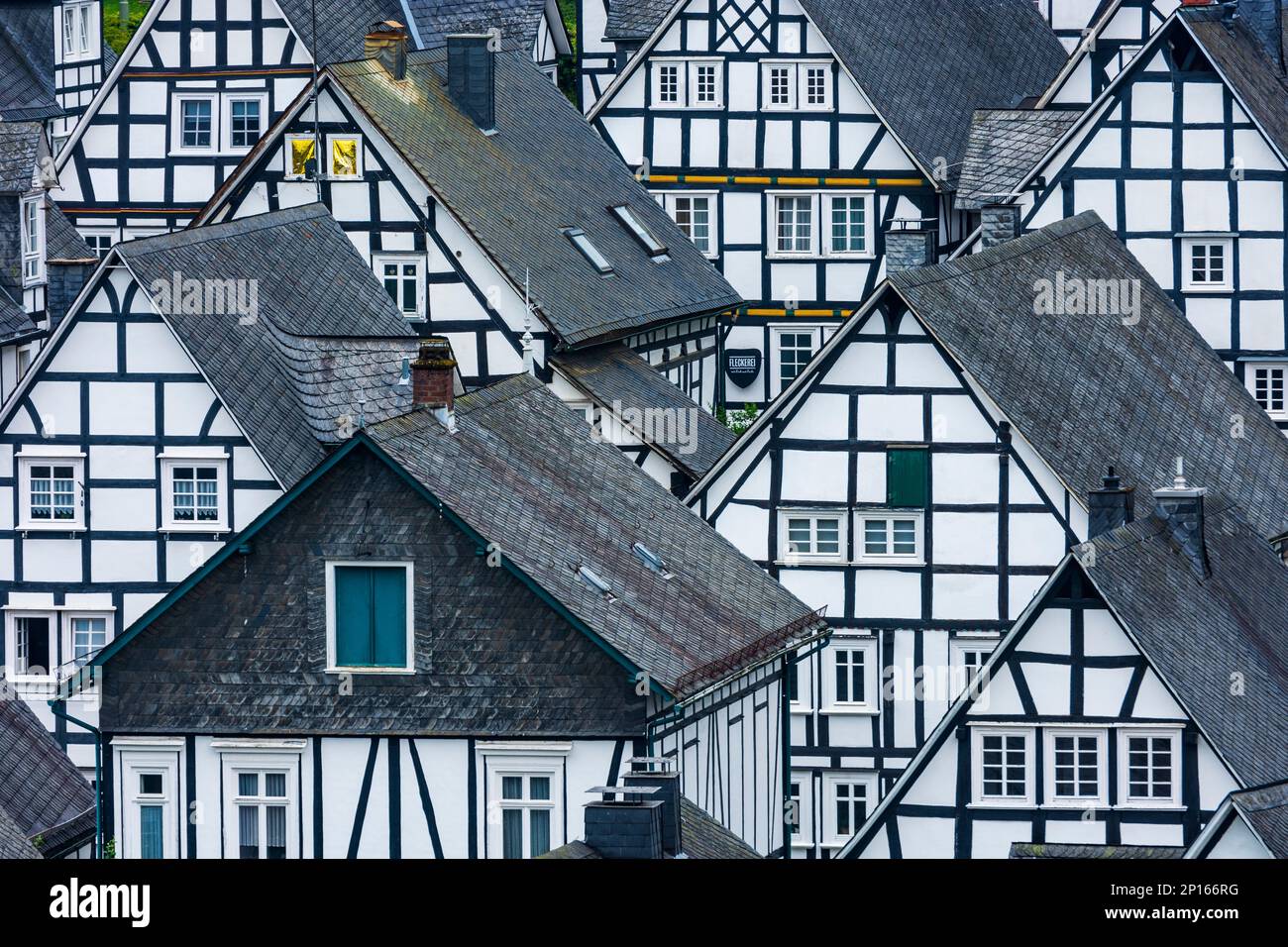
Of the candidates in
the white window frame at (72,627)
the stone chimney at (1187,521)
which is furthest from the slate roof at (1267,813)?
the white window frame at (72,627)

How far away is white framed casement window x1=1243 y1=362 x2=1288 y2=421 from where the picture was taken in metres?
48.0

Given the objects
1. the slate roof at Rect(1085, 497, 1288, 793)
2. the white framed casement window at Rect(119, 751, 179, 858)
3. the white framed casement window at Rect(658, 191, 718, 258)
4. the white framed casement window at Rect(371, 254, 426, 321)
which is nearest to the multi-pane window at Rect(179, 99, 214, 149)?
the white framed casement window at Rect(658, 191, 718, 258)

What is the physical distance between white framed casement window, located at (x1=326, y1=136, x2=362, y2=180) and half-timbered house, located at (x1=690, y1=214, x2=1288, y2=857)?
30.9ft

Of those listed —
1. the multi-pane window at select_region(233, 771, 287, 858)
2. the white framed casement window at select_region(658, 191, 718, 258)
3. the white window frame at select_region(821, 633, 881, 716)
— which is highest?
the white framed casement window at select_region(658, 191, 718, 258)

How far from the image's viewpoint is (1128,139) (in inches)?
1836

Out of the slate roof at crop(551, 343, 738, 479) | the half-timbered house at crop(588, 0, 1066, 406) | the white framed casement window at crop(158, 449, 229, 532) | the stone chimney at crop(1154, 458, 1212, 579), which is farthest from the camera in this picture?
the half-timbered house at crop(588, 0, 1066, 406)

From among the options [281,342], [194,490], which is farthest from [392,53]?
[194,490]

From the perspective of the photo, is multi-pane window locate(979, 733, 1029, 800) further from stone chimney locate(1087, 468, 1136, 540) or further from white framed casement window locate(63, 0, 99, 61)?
white framed casement window locate(63, 0, 99, 61)

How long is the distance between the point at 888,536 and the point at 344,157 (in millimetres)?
11283

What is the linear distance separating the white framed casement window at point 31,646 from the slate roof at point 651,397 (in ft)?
32.9

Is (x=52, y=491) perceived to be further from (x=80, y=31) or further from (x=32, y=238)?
(x=80, y=31)

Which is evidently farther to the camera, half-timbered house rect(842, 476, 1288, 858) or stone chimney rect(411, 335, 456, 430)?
stone chimney rect(411, 335, 456, 430)
